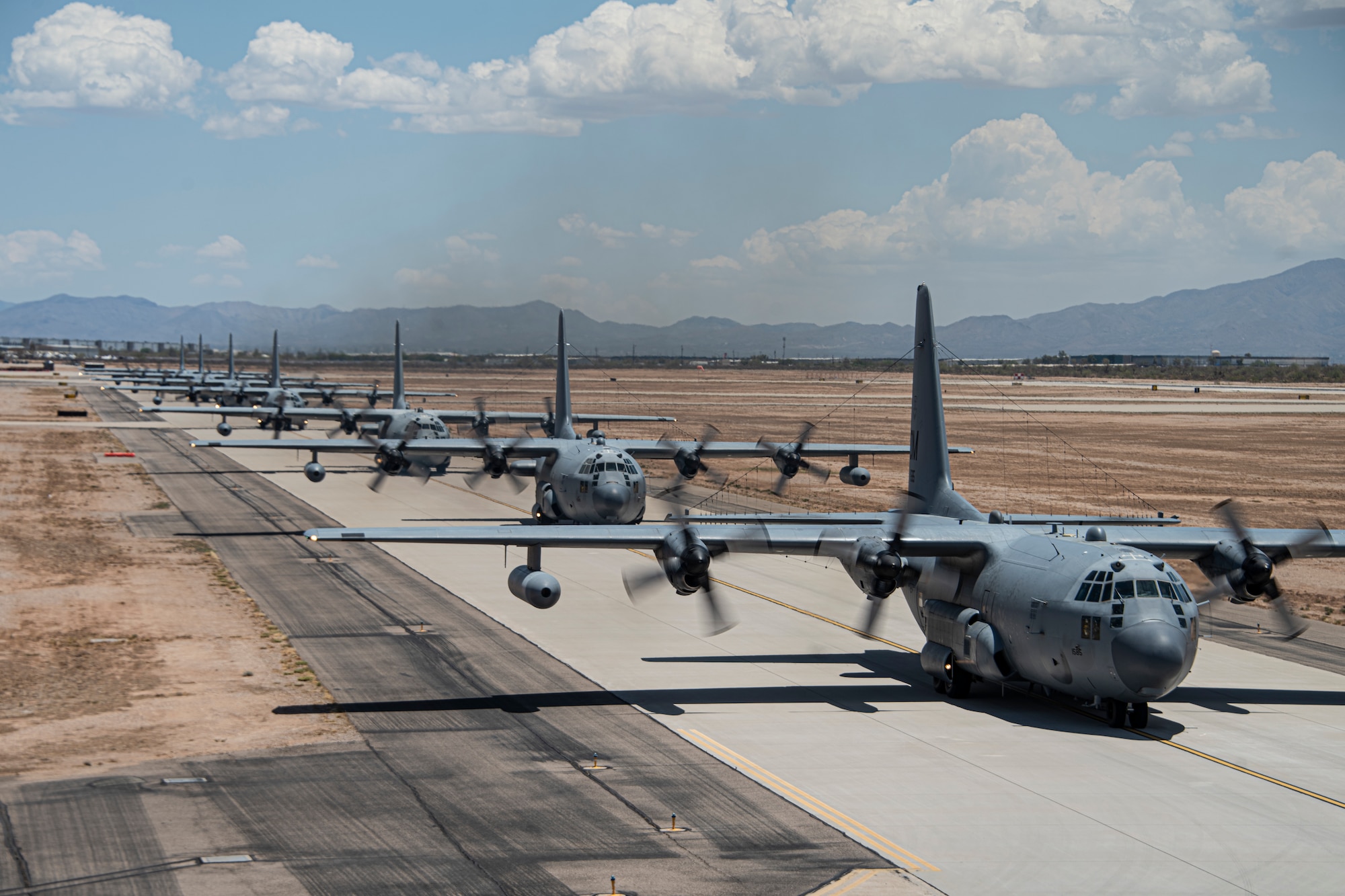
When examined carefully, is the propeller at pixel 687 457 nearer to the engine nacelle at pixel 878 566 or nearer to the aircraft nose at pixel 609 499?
the aircraft nose at pixel 609 499

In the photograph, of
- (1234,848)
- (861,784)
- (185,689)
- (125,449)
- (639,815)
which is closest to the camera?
(1234,848)

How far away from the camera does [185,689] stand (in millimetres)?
27453

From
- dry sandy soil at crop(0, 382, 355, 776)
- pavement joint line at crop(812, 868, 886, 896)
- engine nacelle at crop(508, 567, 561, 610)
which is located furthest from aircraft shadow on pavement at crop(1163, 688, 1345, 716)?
dry sandy soil at crop(0, 382, 355, 776)

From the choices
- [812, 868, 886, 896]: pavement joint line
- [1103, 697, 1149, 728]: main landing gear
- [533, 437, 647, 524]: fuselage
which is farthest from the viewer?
[533, 437, 647, 524]: fuselage

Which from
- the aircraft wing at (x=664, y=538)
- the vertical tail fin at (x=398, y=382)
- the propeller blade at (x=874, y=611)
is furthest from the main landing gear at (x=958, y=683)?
the vertical tail fin at (x=398, y=382)

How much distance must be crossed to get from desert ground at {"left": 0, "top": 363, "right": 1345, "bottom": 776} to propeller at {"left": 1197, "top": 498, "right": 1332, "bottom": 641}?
10789 millimetres

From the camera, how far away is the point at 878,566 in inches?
1032

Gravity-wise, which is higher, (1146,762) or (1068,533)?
(1068,533)

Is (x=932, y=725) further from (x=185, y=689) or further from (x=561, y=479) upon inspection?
(x=561, y=479)

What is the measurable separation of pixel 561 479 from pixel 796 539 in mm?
22672

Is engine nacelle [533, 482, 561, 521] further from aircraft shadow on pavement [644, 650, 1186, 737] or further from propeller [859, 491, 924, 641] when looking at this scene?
propeller [859, 491, 924, 641]

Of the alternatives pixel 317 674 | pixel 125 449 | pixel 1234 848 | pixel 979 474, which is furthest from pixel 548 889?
pixel 125 449

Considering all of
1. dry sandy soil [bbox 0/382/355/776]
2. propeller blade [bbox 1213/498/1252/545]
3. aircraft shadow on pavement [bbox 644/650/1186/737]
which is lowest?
dry sandy soil [bbox 0/382/355/776]

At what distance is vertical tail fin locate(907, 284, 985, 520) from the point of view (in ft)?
107
